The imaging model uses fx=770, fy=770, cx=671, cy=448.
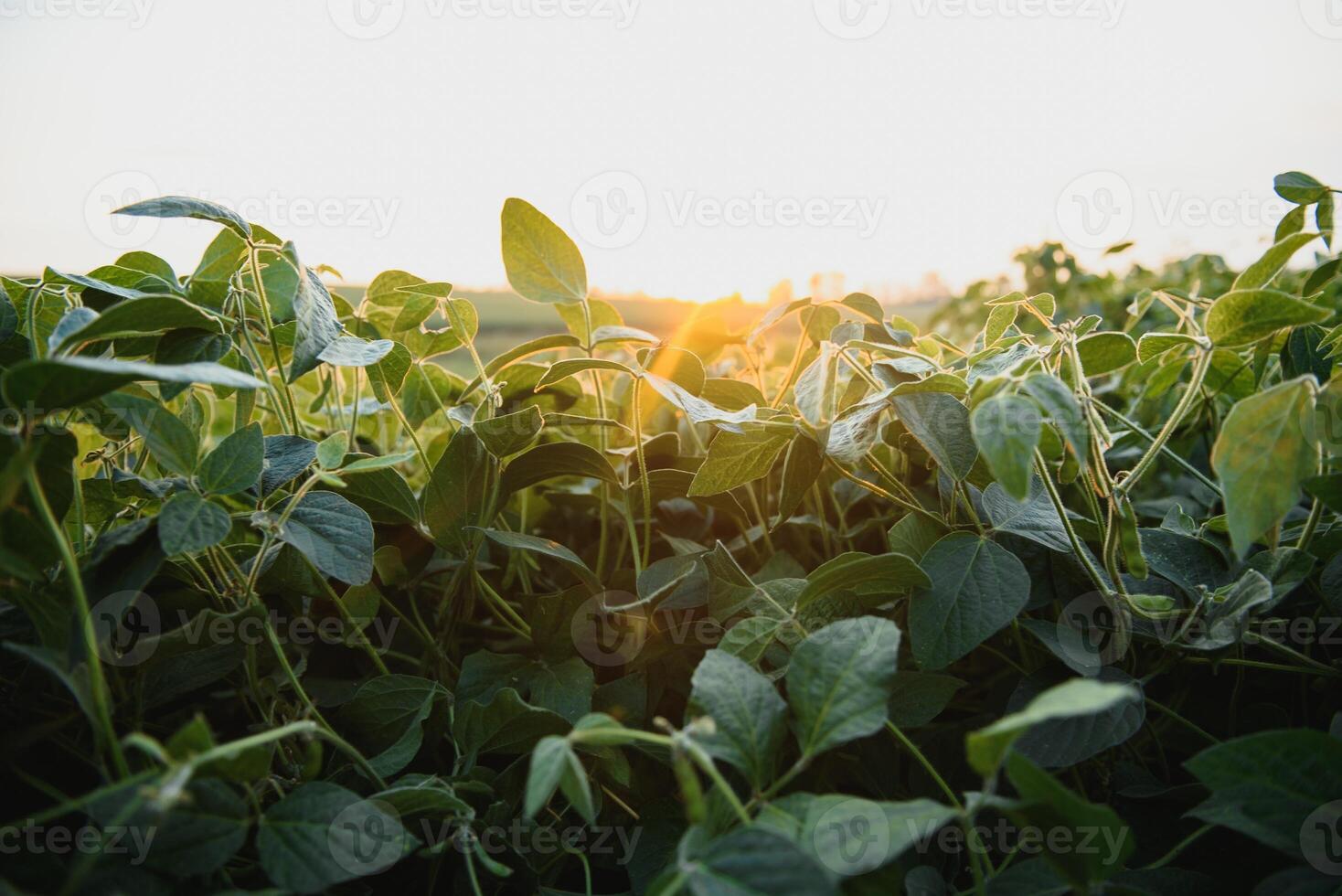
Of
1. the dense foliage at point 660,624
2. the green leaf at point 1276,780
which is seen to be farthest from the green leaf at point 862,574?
the green leaf at point 1276,780

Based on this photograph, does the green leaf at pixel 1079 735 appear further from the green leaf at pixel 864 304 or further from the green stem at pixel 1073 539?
the green leaf at pixel 864 304

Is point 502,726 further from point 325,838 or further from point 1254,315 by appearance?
point 1254,315

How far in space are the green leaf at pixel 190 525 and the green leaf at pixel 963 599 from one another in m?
0.27

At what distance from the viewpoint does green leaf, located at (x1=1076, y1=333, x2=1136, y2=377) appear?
41 cm

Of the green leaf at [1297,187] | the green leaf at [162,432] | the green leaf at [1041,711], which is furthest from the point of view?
the green leaf at [1297,187]

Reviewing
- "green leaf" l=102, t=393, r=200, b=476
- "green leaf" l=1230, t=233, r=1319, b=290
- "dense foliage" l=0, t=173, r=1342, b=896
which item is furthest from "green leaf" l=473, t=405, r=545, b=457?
"green leaf" l=1230, t=233, r=1319, b=290

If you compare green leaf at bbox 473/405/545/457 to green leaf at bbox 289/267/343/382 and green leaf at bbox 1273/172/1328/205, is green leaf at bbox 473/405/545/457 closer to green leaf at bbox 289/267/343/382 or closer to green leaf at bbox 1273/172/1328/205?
green leaf at bbox 289/267/343/382

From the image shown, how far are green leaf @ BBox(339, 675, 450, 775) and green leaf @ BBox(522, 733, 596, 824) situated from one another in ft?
0.47

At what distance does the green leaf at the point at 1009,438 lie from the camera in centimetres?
24

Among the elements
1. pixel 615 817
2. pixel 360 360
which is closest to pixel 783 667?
pixel 615 817

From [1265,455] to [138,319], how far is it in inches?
16.0

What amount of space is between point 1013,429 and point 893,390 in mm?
79

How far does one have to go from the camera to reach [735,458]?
1.22ft

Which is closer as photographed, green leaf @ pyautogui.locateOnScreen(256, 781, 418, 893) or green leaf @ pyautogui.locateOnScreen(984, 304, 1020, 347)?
green leaf @ pyautogui.locateOnScreen(256, 781, 418, 893)
